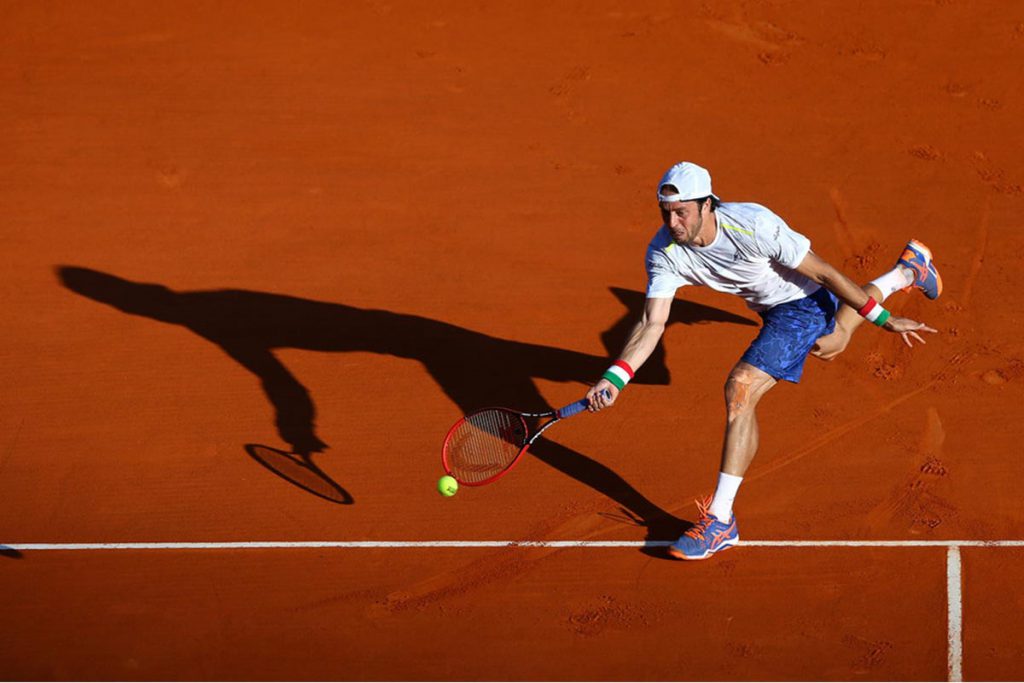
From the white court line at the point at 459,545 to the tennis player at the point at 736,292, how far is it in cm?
33

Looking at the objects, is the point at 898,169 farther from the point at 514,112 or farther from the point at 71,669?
the point at 71,669

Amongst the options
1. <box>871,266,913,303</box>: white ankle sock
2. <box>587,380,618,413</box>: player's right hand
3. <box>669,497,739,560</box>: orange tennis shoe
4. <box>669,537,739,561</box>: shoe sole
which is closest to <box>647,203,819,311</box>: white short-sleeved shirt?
<box>587,380,618,413</box>: player's right hand

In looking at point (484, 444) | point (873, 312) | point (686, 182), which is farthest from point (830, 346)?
point (484, 444)

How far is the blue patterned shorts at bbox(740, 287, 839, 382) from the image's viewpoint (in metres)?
7.41

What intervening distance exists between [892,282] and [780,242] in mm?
1602

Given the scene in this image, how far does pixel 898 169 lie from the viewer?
403 inches

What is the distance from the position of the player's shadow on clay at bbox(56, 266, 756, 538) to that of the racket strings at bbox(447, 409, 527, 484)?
0.49 metres

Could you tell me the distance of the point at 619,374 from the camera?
7.05 m

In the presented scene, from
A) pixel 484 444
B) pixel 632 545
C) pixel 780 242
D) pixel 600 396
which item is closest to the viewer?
pixel 600 396

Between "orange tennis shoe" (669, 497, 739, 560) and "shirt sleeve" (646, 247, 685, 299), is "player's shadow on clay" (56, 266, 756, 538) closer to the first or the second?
"orange tennis shoe" (669, 497, 739, 560)

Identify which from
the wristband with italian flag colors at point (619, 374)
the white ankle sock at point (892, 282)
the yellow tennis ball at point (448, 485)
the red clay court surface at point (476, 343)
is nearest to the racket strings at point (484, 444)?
the yellow tennis ball at point (448, 485)

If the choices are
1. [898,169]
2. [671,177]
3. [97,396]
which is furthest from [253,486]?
[898,169]

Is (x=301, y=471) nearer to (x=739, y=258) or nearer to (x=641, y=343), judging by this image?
(x=641, y=343)

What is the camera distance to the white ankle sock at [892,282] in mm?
8352
